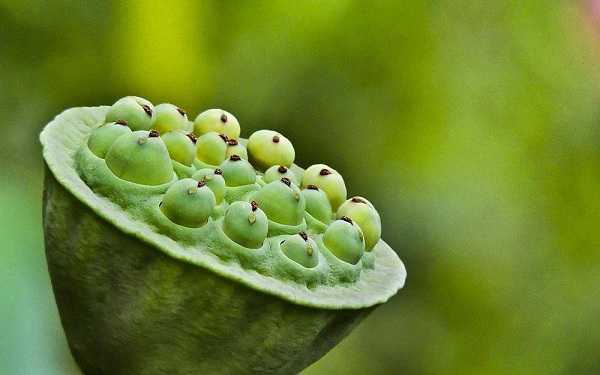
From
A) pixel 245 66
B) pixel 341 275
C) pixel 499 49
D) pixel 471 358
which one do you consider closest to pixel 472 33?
pixel 499 49

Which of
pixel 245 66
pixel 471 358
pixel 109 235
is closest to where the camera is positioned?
pixel 109 235

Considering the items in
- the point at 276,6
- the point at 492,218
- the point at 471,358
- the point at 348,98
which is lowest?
the point at 471,358

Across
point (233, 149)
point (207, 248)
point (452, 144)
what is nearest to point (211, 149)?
point (233, 149)

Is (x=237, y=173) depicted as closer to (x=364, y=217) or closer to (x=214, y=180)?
(x=214, y=180)

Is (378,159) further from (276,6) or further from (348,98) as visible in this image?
(276,6)

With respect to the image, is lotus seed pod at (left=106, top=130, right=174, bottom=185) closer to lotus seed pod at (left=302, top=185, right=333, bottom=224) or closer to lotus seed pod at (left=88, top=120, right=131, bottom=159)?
lotus seed pod at (left=88, top=120, right=131, bottom=159)

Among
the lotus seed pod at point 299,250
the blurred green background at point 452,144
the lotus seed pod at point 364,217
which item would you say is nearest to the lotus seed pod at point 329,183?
the lotus seed pod at point 364,217

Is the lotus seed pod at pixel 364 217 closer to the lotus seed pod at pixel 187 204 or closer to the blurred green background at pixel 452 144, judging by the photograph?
the lotus seed pod at pixel 187 204

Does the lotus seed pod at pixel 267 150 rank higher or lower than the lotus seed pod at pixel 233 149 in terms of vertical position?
lower
